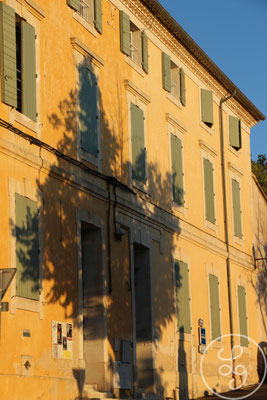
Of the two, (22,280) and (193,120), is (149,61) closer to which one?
(193,120)

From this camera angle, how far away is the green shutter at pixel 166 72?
24875mm

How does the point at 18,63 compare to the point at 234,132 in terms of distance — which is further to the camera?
the point at 234,132

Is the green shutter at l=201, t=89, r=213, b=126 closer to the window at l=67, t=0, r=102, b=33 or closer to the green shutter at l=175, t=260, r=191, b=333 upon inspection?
the green shutter at l=175, t=260, r=191, b=333

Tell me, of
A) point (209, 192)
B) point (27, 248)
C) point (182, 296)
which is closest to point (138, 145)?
point (182, 296)

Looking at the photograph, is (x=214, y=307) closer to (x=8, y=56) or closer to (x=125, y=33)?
Answer: (x=125, y=33)

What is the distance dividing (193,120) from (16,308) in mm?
12245

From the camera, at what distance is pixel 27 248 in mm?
16750

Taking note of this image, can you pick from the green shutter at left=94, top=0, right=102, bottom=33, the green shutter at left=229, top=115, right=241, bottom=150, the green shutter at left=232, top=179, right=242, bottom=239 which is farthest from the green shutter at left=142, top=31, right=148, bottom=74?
the green shutter at left=232, top=179, right=242, bottom=239

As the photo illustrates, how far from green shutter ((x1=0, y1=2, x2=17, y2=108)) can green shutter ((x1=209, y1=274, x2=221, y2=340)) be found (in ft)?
37.9

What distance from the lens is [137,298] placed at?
22.2 meters

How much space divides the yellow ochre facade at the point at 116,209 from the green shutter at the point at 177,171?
0.19ft

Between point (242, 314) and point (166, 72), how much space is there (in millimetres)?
8727

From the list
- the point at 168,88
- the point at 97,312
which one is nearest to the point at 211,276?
the point at 168,88

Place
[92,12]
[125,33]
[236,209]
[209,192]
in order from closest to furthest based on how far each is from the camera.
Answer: [92,12] < [125,33] < [209,192] < [236,209]
